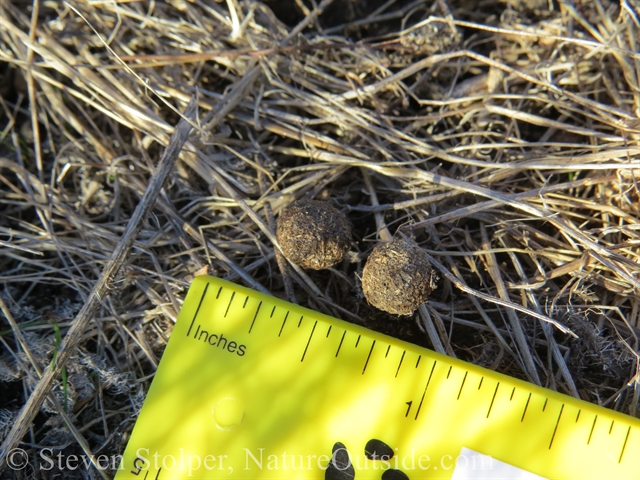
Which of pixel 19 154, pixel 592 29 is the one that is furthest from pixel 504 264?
pixel 19 154

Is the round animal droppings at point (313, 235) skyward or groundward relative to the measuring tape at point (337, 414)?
skyward

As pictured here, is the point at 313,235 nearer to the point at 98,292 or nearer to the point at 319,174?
the point at 319,174

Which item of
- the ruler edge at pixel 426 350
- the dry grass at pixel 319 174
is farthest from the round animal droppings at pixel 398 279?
the dry grass at pixel 319 174

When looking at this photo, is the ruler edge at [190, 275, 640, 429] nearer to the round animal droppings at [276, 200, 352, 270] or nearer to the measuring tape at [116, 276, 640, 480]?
the measuring tape at [116, 276, 640, 480]

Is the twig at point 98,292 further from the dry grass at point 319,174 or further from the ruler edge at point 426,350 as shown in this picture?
the ruler edge at point 426,350

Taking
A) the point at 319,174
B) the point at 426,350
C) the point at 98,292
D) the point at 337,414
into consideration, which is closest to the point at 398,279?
the point at 426,350
